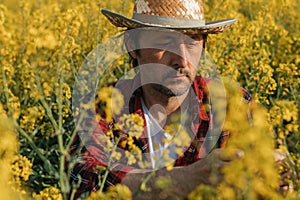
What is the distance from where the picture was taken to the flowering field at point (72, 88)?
65.7 inches

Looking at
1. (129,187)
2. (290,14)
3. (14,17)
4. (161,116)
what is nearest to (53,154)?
(161,116)

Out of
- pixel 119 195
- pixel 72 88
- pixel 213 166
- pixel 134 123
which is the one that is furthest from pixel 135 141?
pixel 72 88

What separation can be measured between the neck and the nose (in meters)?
0.22

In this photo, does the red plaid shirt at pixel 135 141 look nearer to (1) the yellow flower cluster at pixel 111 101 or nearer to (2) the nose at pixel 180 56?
(1) the yellow flower cluster at pixel 111 101

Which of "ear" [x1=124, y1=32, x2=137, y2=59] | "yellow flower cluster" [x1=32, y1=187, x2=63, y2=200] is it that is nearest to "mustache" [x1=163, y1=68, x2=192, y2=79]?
"ear" [x1=124, y1=32, x2=137, y2=59]

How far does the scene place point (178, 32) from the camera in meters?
2.61

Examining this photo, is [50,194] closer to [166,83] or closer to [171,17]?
[166,83]

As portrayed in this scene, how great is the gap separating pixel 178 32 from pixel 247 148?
3.80 feet

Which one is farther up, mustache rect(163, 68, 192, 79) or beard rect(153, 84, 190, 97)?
mustache rect(163, 68, 192, 79)

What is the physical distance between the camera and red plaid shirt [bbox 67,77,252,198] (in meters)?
2.34

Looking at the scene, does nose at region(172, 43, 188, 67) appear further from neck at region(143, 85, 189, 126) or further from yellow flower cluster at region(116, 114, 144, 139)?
yellow flower cluster at region(116, 114, 144, 139)

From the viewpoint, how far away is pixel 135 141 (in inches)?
103

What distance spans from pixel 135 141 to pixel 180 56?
1.34ft

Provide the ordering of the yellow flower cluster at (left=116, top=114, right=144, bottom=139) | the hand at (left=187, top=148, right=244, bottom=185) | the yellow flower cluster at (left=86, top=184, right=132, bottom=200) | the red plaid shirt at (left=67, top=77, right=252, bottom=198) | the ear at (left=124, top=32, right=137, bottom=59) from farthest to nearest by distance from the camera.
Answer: the ear at (left=124, top=32, right=137, bottom=59), the red plaid shirt at (left=67, top=77, right=252, bottom=198), the yellow flower cluster at (left=116, top=114, right=144, bottom=139), the yellow flower cluster at (left=86, top=184, right=132, bottom=200), the hand at (left=187, top=148, right=244, bottom=185)
